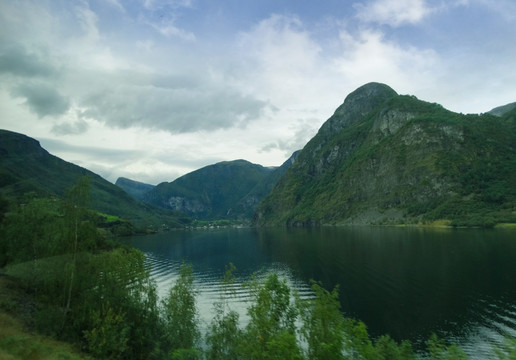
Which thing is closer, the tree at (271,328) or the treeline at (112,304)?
the tree at (271,328)

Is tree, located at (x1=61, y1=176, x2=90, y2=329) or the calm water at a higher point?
tree, located at (x1=61, y1=176, x2=90, y2=329)

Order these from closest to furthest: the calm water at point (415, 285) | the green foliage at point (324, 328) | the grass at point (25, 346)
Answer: the green foliage at point (324, 328) < the grass at point (25, 346) < the calm water at point (415, 285)

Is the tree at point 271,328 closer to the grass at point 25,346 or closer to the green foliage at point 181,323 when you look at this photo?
the green foliage at point 181,323

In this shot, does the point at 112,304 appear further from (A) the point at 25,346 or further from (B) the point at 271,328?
(B) the point at 271,328

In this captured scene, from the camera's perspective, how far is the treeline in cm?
2570

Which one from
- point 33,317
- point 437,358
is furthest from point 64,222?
point 437,358

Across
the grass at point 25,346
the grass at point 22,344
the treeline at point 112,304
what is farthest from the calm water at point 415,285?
the grass at point 25,346

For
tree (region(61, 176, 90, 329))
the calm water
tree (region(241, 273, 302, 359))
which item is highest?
tree (region(61, 176, 90, 329))

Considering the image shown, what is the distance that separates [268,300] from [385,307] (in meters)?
30.2

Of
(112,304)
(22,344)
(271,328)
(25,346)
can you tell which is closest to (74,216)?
(112,304)

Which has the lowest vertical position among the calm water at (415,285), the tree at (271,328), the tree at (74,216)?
the calm water at (415,285)

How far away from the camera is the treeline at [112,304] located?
25.7m

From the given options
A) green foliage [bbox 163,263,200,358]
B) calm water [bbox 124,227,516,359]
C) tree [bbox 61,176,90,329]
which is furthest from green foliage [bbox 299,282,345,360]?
tree [bbox 61,176,90,329]

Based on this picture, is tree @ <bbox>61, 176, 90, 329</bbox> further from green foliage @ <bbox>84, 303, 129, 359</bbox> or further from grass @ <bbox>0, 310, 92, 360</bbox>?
green foliage @ <bbox>84, 303, 129, 359</bbox>
